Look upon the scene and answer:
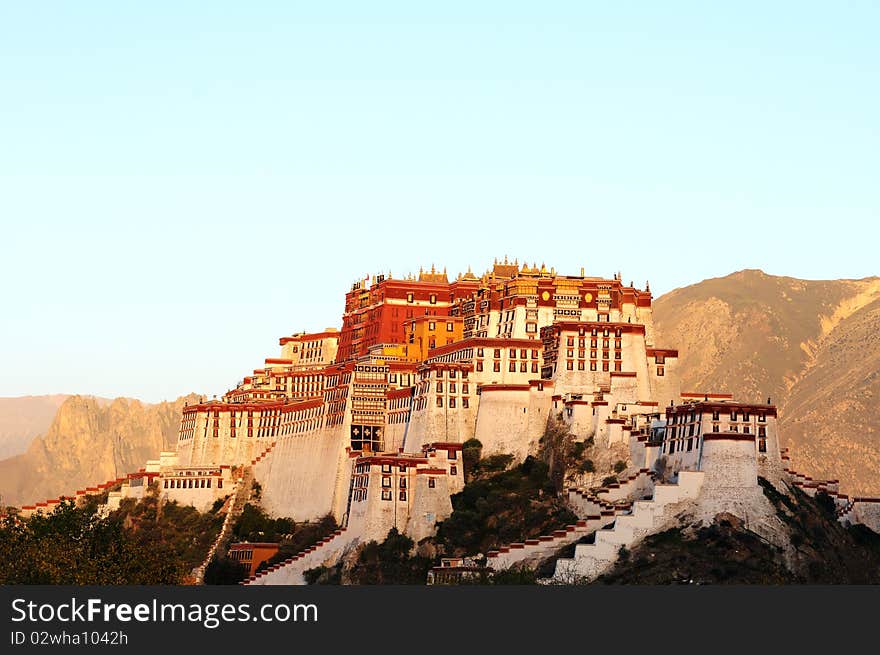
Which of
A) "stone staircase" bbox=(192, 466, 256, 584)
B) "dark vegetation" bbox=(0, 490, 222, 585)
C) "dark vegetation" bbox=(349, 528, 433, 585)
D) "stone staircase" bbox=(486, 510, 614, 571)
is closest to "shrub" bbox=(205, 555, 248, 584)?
"stone staircase" bbox=(192, 466, 256, 584)

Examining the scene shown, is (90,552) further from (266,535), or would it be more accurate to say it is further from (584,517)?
(266,535)

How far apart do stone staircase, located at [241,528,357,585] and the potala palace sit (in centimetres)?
17

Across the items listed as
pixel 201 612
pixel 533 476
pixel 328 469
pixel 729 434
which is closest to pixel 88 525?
Answer: pixel 328 469

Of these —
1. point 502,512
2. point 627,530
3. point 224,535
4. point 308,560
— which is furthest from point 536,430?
point 224,535

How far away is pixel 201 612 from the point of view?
Answer: 10481 centimetres

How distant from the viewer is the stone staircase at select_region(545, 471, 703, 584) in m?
151

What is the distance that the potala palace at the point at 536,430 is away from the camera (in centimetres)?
15600

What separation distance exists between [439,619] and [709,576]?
46946mm

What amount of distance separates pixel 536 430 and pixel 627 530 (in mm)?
26329

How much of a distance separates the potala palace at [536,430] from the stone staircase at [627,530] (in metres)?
0.11

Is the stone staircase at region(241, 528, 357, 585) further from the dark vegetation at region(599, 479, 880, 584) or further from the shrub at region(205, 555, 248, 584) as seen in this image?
the dark vegetation at region(599, 479, 880, 584)

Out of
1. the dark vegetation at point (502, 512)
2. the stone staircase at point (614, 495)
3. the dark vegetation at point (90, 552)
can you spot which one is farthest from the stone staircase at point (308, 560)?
the stone staircase at point (614, 495)

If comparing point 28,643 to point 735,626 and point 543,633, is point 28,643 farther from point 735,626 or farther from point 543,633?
point 735,626

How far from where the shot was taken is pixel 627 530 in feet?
504
